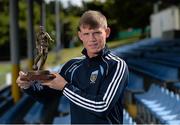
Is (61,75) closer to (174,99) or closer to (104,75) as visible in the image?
(104,75)

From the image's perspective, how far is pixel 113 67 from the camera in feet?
7.53

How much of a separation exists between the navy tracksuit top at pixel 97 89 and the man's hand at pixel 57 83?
0.02 m

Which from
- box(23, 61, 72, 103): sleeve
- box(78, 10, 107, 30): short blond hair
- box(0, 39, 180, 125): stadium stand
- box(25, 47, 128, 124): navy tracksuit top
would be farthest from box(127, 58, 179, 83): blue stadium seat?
→ box(78, 10, 107, 30): short blond hair

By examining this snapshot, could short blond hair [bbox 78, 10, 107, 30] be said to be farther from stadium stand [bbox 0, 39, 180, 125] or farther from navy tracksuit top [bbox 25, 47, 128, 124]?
stadium stand [bbox 0, 39, 180, 125]

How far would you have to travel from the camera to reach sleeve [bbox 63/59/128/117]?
222cm

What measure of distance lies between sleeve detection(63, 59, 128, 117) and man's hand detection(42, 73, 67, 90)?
0.02 m

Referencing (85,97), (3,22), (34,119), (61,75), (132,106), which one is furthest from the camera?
(3,22)

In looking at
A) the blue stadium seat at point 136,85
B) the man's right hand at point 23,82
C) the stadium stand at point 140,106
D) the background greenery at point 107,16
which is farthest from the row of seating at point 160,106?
the background greenery at point 107,16

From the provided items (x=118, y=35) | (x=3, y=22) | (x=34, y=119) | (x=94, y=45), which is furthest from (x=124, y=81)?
(x=118, y=35)

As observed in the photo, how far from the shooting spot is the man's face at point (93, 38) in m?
2.24

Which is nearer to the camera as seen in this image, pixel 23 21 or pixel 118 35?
pixel 23 21

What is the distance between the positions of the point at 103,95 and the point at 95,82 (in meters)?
0.08

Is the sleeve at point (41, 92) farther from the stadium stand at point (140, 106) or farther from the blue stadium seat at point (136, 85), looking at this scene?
the blue stadium seat at point (136, 85)

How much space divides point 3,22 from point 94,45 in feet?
128
